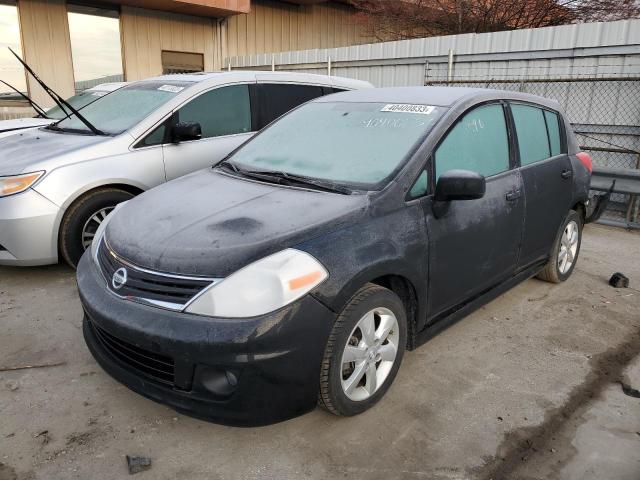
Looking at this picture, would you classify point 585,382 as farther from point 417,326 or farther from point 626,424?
point 417,326

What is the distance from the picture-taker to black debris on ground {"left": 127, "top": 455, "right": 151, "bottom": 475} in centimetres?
226

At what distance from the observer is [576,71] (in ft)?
23.8

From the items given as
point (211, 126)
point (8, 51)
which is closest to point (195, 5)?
point (8, 51)

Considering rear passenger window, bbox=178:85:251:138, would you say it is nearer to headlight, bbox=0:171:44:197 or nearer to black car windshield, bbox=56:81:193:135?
black car windshield, bbox=56:81:193:135

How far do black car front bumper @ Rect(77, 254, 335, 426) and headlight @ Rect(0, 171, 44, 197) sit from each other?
230 cm

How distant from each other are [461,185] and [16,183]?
3.43m

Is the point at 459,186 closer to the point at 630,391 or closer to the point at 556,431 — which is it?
the point at 556,431

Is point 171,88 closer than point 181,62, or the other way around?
point 171,88

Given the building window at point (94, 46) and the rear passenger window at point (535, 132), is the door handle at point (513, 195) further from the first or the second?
the building window at point (94, 46)

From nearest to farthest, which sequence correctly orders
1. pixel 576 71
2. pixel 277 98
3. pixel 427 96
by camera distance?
pixel 427 96 → pixel 277 98 → pixel 576 71

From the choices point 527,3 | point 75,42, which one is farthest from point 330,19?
point 75,42

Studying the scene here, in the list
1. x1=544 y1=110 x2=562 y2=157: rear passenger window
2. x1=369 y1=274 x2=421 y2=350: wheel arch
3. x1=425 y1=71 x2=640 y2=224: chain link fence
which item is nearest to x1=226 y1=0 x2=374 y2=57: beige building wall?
x1=425 y1=71 x2=640 y2=224: chain link fence

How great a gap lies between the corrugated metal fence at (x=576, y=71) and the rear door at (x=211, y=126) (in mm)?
4327

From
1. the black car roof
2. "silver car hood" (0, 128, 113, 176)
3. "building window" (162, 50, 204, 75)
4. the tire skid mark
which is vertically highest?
"building window" (162, 50, 204, 75)
